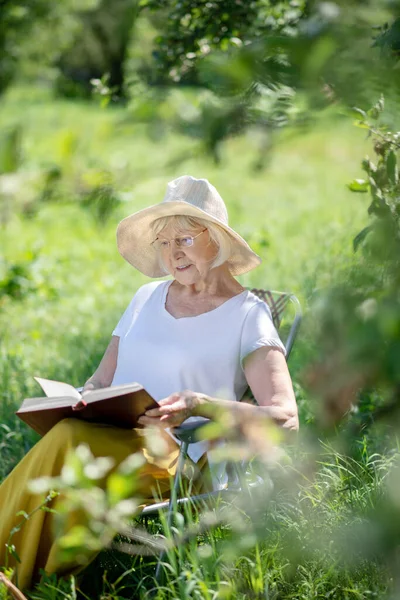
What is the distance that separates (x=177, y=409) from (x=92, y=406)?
300mm

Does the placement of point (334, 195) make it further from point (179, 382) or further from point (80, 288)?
point (179, 382)

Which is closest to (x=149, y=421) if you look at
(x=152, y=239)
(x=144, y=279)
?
(x=152, y=239)

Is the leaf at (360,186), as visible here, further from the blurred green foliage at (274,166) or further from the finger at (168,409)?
the finger at (168,409)

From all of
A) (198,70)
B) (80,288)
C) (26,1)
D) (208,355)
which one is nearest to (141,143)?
(198,70)

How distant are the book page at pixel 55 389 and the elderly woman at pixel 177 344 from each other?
12 centimetres

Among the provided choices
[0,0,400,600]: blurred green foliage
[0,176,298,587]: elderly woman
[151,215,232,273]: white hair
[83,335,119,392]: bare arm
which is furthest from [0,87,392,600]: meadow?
[83,335,119,392]: bare arm

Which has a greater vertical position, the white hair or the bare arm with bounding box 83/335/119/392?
the white hair

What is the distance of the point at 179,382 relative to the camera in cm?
315

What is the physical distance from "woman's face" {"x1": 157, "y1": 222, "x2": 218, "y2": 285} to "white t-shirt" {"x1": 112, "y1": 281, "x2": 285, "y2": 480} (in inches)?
6.0

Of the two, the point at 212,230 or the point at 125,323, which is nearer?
the point at 212,230

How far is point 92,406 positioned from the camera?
2.71 meters

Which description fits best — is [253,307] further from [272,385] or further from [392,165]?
[392,165]

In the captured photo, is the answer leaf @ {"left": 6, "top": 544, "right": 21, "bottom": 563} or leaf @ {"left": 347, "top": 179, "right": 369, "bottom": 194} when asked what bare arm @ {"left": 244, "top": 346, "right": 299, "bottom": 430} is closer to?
leaf @ {"left": 347, "top": 179, "right": 369, "bottom": 194}

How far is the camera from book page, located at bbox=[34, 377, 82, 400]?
2.92 metres
